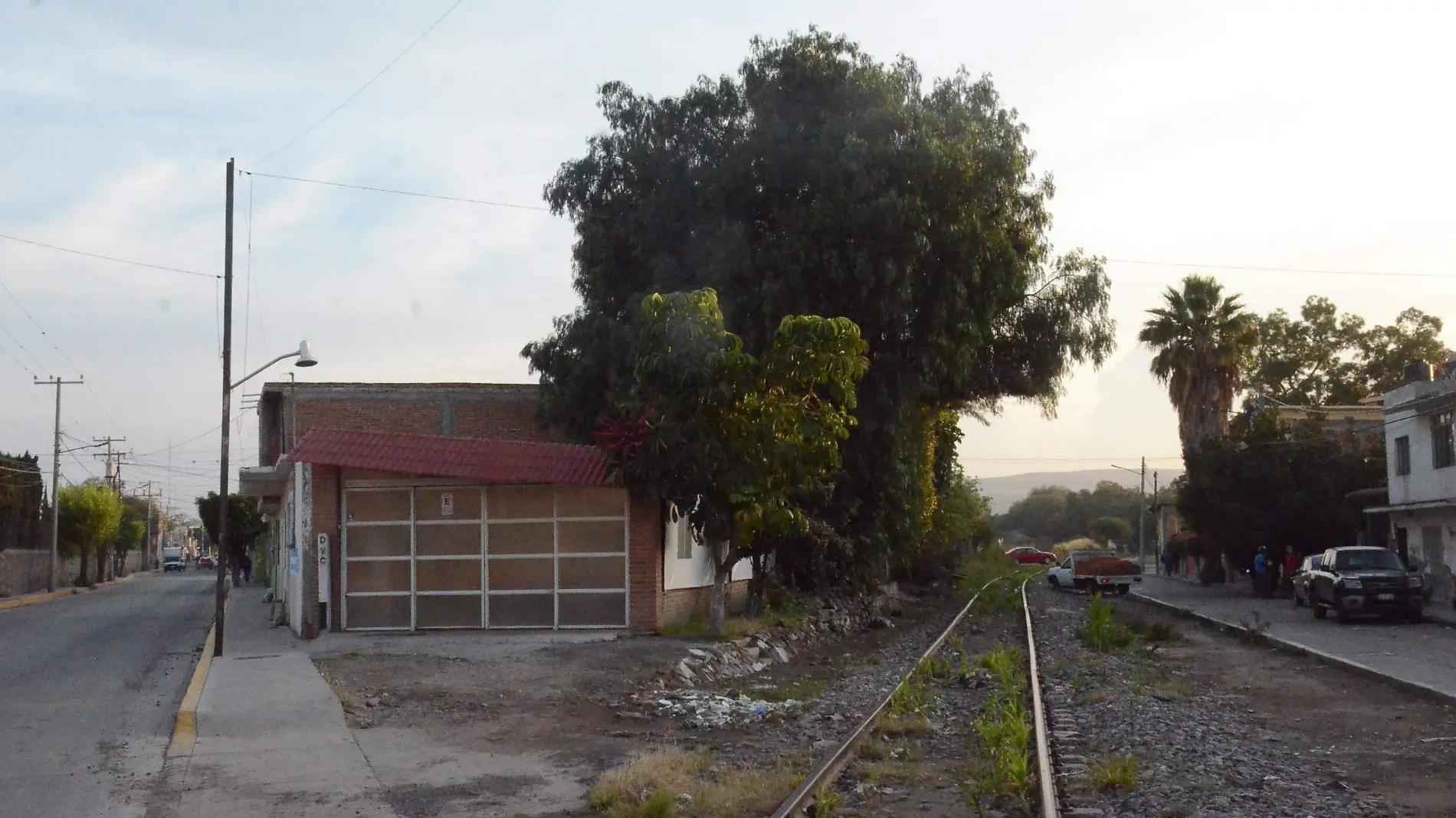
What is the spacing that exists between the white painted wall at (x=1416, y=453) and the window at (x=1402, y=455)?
11cm

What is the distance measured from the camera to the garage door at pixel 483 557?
21547mm

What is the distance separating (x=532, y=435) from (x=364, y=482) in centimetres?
1900

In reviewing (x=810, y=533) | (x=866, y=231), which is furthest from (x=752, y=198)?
(x=810, y=533)

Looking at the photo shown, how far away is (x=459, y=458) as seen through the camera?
21.1 meters

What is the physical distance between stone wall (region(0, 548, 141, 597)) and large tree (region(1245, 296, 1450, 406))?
194 feet

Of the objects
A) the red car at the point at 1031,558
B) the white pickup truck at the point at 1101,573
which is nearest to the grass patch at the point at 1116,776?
the white pickup truck at the point at 1101,573

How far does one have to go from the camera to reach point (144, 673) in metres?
18.3

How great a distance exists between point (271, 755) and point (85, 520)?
216 ft

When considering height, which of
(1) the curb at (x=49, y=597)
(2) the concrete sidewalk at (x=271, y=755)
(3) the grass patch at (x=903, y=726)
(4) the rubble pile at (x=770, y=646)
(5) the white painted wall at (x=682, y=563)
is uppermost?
(5) the white painted wall at (x=682, y=563)

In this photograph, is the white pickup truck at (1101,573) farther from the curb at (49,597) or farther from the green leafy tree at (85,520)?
the green leafy tree at (85,520)

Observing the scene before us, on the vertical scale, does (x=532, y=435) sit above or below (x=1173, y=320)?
below

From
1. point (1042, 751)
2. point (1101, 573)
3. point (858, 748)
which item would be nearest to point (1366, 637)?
point (1042, 751)

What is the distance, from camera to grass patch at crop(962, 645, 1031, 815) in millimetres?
9062

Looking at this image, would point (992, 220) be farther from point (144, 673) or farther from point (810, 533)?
point (144, 673)
